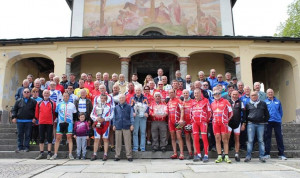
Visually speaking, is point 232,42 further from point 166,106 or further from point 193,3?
point 166,106

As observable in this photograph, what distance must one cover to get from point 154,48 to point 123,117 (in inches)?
298

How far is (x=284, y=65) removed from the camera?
15.1 meters

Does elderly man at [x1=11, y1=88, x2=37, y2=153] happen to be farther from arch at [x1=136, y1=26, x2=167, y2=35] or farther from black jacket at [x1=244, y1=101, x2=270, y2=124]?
arch at [x1=136, y1=26, x2=167, y2=35]

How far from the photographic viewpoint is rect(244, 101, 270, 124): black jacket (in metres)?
6.59

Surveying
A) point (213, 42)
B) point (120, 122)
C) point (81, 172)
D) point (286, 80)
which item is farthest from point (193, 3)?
point (81, 172)

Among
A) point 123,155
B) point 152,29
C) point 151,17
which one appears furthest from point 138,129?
point 151,17

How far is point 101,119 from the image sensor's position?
6.82 metres

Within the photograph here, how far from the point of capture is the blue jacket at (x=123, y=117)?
6852mm

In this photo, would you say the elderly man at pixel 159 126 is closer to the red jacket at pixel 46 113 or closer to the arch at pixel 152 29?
the red jacket at pixel 46 113

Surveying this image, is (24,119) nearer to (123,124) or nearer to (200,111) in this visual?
(123,124)

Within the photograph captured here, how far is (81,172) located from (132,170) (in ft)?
3.21

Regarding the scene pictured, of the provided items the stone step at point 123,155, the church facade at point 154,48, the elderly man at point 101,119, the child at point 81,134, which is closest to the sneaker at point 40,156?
the stone step at point 123,155

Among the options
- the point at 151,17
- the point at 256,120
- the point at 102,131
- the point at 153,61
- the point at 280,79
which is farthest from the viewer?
the point at 151,17

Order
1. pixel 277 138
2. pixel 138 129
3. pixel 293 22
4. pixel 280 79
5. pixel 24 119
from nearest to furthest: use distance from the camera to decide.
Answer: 1. pixel 277 138
2. pixel 138 129
3. pixel 24 119
4. pixel 280 79
5. pixel 293 22
